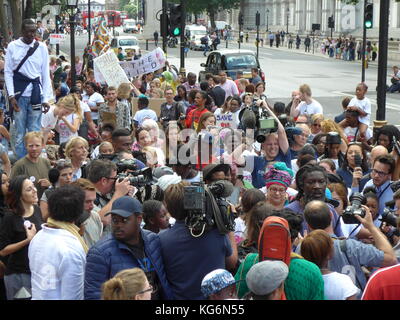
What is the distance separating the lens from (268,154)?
9.52 meters

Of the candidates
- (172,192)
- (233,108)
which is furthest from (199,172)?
(233,108)

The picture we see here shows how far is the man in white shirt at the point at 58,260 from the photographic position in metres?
5.35

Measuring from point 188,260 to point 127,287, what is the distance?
44.9 inches

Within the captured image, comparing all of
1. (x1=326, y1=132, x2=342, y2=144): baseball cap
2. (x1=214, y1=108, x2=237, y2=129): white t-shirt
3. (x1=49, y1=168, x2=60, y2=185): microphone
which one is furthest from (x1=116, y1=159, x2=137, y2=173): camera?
(x1=214, y1=108, x2=237, y2=129): white t-shirt

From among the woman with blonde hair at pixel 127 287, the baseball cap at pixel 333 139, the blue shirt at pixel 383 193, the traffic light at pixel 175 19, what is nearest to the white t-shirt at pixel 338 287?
the woman with blonde hair at pixel 127 287

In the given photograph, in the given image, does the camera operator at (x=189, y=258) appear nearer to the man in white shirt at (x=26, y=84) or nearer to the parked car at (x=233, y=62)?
the man in white shirt at (x=26, y=84)

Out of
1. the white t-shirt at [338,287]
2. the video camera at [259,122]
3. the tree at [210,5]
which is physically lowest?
the white t-shirt at [338,287]

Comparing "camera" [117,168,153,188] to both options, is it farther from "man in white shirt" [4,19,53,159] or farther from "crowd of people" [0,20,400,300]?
"man in white shirt" [4,19,53,159]

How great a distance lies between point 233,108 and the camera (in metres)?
13.7

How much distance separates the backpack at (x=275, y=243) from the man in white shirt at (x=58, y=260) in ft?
4.10

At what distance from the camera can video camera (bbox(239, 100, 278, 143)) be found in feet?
31.4

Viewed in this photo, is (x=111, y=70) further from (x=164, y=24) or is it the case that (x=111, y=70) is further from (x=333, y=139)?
(x=164, y=24)
